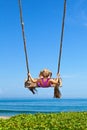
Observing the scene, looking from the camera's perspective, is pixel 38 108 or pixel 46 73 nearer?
pixel 46 73

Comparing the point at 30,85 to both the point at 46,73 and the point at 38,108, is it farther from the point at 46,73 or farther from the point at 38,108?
the point at 38,108

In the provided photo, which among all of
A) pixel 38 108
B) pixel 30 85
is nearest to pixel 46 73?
pixel 30 85

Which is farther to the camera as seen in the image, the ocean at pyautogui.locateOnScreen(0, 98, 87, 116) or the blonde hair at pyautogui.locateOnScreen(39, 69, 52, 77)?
the ocean at pyautogui.locateOnScreen(0, 98, 87, 116)

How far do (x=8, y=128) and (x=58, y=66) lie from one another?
5731 millimetres

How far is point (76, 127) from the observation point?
18703mm

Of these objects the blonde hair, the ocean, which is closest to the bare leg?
the blonde hair

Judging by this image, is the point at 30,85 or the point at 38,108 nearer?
the point at 30,85

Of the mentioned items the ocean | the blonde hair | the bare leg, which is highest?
the blonde hair

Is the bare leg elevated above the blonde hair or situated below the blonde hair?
below

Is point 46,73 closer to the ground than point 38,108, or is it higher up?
higher up

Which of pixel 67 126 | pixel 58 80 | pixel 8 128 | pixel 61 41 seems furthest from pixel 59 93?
pixel 67 126

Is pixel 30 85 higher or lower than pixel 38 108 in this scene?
A: higher

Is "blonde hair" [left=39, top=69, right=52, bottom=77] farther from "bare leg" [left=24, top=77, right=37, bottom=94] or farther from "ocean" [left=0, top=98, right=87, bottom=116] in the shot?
"ocean" [left=0, top=98, right=87, bottom=116]

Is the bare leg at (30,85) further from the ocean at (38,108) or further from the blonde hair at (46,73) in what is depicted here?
the ocean at (38,108)
